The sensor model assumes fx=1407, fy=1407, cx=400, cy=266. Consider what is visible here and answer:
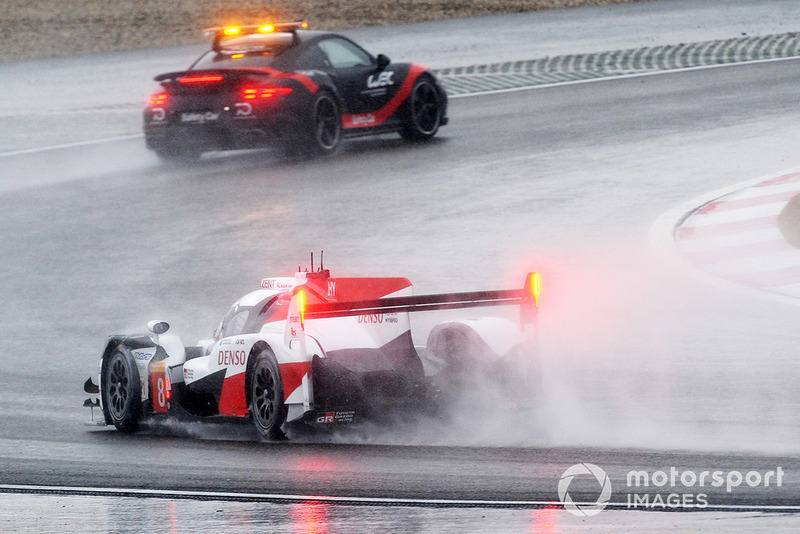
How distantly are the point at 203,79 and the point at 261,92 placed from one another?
0.72 m

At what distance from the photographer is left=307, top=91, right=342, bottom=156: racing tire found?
53.6 ft

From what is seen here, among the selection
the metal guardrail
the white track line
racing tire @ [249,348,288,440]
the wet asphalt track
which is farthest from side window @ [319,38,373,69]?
the white track line

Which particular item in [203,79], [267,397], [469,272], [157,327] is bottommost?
[267,397]

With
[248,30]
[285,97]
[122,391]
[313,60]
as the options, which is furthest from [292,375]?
[248,30]

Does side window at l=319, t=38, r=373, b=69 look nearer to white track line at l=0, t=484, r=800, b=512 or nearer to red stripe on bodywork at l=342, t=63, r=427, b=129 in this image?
red stripe on bodywork at l=342, t=63, r=427, b=129

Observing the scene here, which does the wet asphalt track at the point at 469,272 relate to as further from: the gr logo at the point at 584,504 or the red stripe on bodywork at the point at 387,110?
the red stripe on bodywork at the point at 387,110

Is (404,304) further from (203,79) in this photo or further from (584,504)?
(203,79)

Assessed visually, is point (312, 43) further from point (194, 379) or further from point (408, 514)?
point (408, 514)

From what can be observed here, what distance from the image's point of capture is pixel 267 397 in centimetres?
780

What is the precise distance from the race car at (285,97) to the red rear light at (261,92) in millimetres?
11

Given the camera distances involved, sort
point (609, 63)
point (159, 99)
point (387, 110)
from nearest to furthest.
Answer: point (159, 99)
point (387, 110)
point (609, 63)

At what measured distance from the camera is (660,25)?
86.6ft

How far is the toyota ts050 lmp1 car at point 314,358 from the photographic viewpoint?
25.0 feet

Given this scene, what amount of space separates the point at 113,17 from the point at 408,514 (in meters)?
25.9
